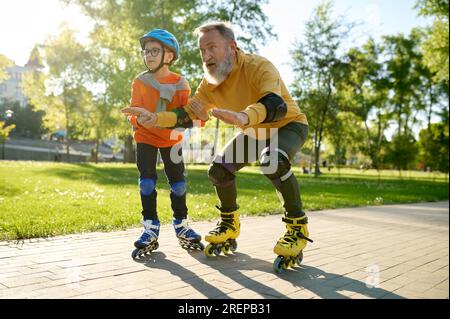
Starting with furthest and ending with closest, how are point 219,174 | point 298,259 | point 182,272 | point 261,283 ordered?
point 219,174 → point 298,259 → point 182,272 → point 261,283

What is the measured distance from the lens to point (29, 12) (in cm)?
582

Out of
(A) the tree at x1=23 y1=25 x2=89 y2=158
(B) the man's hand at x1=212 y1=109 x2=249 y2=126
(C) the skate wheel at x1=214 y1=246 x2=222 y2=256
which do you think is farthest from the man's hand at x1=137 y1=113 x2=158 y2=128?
(A) the tree at x1=23 y1=25 x2=89 y2=158

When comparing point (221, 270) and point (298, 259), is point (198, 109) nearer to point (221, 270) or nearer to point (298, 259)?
point (221, 270)

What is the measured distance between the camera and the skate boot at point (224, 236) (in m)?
4.03

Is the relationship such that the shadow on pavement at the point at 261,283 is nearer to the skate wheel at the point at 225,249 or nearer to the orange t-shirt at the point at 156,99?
the skate wheel at the point at 225,249

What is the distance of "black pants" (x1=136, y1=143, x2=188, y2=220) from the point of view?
4203 mm

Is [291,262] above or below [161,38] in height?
below

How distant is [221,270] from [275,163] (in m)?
0.98

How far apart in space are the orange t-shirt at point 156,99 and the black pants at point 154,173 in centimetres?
8

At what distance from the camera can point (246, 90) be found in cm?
388

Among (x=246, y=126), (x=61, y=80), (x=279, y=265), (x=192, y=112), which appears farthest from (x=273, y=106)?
(x=61, y=80)

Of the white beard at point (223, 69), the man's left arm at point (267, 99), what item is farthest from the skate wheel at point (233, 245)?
the white beard at point (223, 69)
